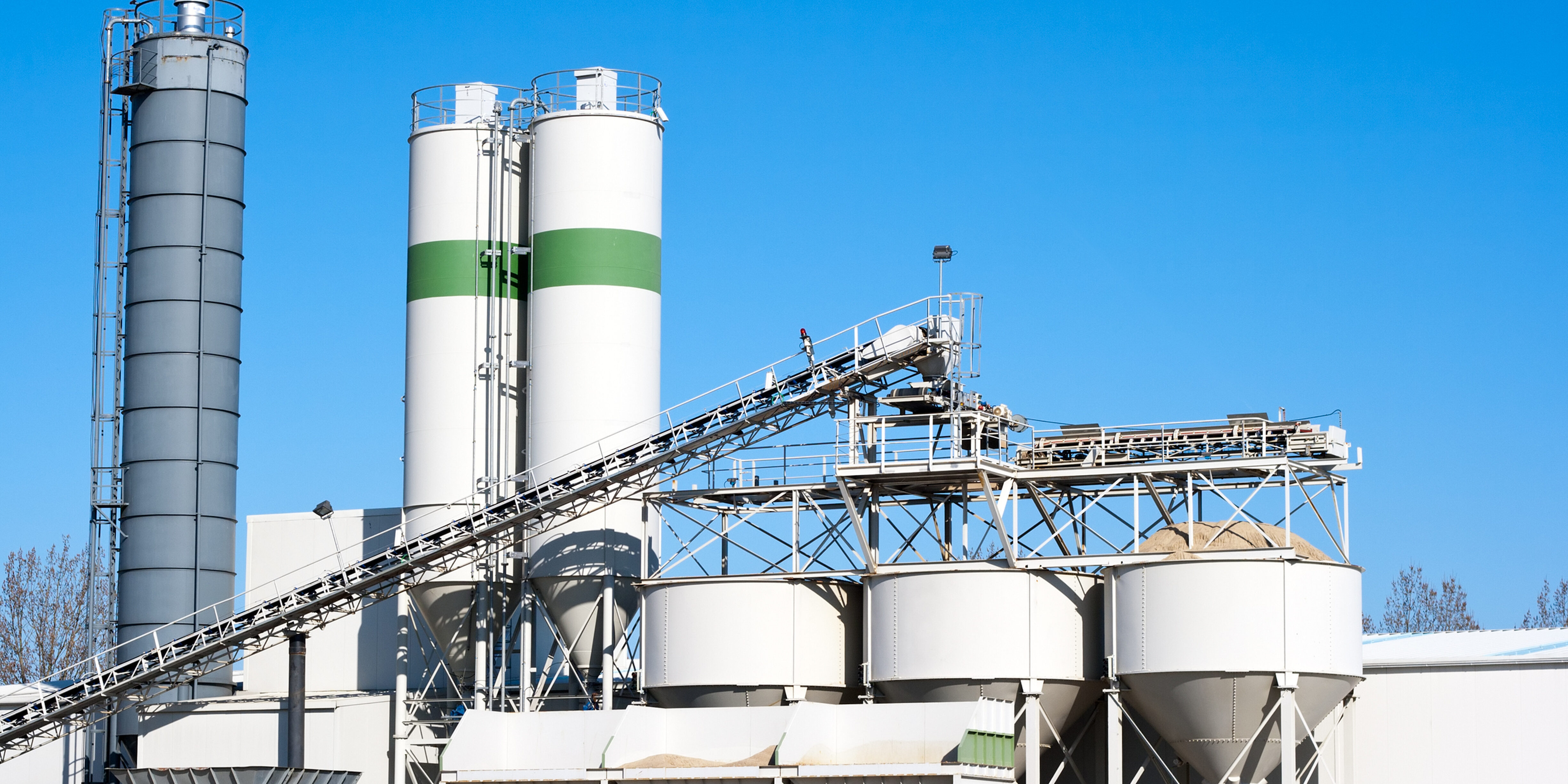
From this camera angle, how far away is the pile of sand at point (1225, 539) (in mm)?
40562

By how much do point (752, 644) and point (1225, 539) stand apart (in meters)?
9.92

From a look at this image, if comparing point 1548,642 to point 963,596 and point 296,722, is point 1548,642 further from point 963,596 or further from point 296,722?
point 296,722

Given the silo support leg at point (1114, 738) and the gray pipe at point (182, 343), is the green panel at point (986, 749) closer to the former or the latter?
the silo support leg at point (1114, 738)

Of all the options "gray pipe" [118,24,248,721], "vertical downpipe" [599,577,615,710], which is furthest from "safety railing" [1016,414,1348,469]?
"gray pipe" [118,24,248,721]

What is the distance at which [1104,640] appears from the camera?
39.8 m

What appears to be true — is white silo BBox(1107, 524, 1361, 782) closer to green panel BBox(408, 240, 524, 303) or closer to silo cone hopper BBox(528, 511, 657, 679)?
silo cone hopper BBox(528, 511, 657, 679)

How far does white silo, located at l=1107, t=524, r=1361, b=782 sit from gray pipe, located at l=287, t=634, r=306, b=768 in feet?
59.5

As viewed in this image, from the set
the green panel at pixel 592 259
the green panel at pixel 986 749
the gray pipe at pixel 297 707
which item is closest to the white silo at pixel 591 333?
the green panel at pixel 592 259

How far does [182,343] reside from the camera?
48500 millimetres

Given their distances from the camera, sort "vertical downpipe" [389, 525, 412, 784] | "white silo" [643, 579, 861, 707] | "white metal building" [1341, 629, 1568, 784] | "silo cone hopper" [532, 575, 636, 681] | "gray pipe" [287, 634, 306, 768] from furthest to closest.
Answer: "vertical downpipe" [389, 525, 412, 784] < "silo cone hopper" [532, 575, 636, 681] < "gray pipe" [287, 634, 306, 768] < "white silo" [643, 579, 861, 707] < "white metal building" [1341, 629, 1568, 784]

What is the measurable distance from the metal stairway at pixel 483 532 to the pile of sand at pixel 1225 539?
19.7 feet

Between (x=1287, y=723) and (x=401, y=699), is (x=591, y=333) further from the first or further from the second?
(x=1287, y=723)

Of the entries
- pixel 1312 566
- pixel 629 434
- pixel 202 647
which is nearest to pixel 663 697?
pixel 629 434

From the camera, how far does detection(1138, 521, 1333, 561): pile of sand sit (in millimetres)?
40562
